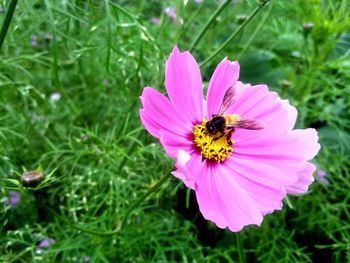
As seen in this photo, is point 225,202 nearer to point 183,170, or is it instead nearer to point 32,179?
point 183,170

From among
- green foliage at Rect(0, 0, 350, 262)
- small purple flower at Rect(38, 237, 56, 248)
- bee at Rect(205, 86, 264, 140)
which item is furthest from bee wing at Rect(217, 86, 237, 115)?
small purple flower at Rect(38, 237, 56, 248)

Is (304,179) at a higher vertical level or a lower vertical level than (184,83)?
lower

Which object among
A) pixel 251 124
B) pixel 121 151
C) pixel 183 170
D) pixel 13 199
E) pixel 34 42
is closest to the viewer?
pixel 183 170

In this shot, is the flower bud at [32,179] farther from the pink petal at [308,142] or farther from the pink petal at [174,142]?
the pink petal at [308,142]

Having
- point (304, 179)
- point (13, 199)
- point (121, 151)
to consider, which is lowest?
point (13, 199)

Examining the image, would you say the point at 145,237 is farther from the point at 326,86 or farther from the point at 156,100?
the point at 326,86

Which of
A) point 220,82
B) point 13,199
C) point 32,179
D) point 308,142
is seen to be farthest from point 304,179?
point 13,199

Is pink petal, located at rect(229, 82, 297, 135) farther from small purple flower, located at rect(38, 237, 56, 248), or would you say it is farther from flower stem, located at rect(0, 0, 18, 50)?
small purple flower, located at rect(38, 237, 56, 248)
